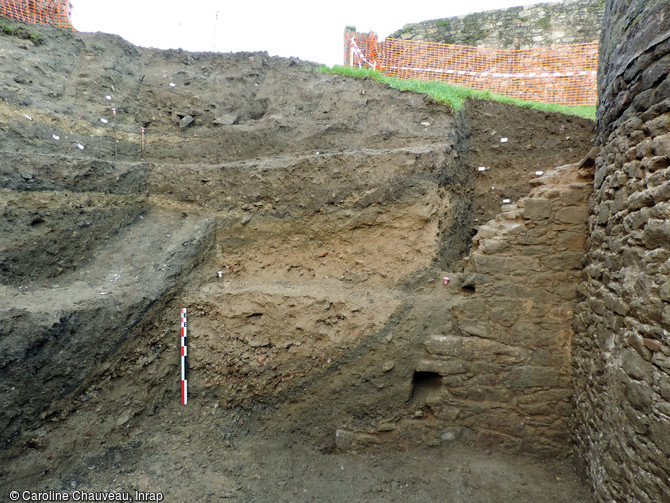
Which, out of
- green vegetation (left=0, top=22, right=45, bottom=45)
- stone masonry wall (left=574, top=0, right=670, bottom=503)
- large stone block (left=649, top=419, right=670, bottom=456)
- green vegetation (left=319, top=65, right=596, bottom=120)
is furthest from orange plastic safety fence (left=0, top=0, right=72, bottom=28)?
large stone block (left=649, top=419, right=670, bottom=456)

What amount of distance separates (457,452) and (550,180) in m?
3.06

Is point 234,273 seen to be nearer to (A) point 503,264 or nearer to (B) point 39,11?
(A) point 503,264

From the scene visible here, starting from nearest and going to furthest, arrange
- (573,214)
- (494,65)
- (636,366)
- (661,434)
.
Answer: (661,434), (636,366), (573,214), (494,65)

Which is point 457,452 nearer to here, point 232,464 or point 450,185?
point 232,464

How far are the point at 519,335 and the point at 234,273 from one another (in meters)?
3.44

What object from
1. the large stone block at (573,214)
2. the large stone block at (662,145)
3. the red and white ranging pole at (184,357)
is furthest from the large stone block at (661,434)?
the red and white ranging pole at (184,357)

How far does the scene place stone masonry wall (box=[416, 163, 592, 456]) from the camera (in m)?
3.73

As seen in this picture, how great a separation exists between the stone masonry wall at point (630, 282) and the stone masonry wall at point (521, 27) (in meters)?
7.64

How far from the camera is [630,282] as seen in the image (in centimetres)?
269

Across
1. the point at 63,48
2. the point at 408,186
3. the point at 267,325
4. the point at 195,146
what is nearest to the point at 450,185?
the point at 408,186

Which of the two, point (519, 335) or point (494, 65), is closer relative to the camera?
point (519, 335)

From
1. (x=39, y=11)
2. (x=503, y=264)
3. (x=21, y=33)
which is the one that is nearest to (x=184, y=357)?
(x=503, y=264)

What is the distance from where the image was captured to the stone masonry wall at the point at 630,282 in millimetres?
2377

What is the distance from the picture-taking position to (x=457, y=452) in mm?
3861
